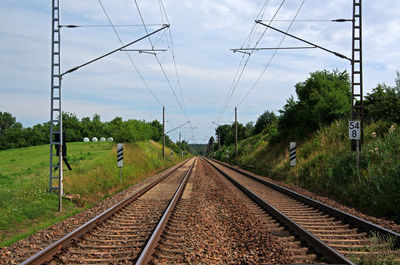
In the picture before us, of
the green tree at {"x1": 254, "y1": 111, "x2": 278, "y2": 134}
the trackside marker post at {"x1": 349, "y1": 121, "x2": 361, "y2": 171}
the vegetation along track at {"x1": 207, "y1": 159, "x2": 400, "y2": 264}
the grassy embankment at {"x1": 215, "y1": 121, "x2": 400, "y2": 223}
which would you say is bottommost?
the vegetation along track at {"x1": 207, "y1": 159, "x2": 400, "y2": 264}

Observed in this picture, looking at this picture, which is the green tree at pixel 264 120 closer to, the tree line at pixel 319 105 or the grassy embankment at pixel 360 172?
the tree line at pixel 319 105

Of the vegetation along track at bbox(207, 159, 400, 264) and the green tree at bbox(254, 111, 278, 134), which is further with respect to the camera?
the green tree at bbox(254, 111, 278, 134)

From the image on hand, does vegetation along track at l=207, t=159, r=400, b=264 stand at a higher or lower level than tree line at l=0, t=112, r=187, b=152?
lower

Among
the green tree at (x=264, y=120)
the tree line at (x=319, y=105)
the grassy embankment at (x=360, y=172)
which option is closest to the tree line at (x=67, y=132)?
the green tree at (x=264, y=120)

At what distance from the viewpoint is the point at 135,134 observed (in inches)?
1939

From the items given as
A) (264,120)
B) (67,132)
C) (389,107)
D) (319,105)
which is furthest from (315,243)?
(67,132)

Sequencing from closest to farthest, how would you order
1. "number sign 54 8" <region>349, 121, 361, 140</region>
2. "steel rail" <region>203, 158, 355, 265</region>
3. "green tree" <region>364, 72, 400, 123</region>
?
"steel rail" <region>203, 158, 355, 265</region>, "number sign 54 8" <region>349, 121, 361, 140</region>, "green tree" <region>364, 72, 400, 123</region>

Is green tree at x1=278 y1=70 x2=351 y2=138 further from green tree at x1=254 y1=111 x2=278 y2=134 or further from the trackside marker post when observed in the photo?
green tree at x1=254 y1=111 x2=278 y2=134

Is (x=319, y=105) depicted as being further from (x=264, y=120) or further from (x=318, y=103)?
(x=264, y=120)

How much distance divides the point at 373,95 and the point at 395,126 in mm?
10607

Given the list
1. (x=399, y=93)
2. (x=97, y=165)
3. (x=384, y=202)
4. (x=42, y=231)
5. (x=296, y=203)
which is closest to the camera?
(x=42, y=231)

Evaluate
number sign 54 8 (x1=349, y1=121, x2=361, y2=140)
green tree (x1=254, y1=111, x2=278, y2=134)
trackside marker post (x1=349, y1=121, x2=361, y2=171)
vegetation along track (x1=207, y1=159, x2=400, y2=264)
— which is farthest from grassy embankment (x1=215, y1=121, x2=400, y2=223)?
green tree (x1=254, y1=111, x2=278, y2=134)

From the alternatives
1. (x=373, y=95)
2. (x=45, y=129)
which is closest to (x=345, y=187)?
(x=373, y=95)

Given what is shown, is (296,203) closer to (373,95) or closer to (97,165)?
(97,165)
